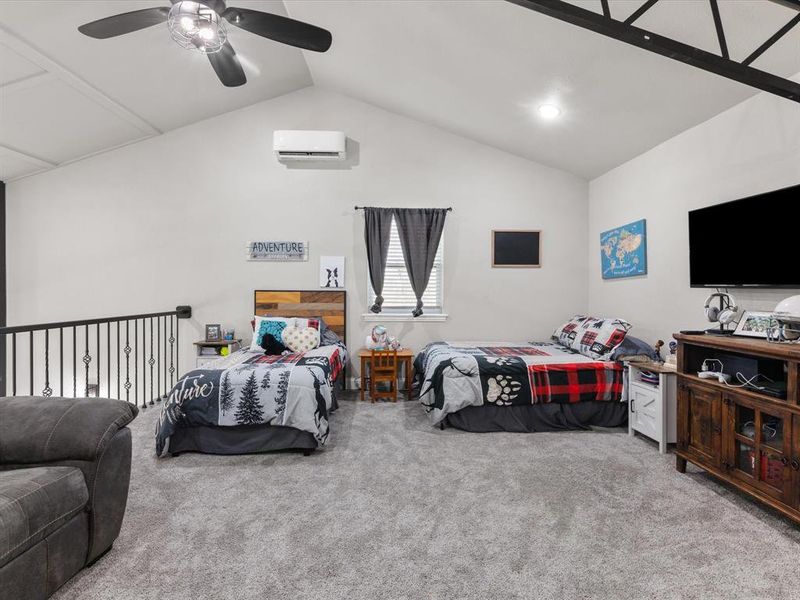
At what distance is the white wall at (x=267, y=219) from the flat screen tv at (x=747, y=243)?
74.4 inches

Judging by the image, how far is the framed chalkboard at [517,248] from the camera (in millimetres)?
4555

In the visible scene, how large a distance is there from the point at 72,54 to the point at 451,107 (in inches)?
124

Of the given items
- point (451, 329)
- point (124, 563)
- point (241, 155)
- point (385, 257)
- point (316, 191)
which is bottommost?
point (124, 563)

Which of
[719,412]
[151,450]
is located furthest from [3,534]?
[719,412]

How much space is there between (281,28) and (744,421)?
10.9 feet

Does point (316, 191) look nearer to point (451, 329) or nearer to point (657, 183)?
point (451, 329)

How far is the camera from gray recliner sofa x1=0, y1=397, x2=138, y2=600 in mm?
1233

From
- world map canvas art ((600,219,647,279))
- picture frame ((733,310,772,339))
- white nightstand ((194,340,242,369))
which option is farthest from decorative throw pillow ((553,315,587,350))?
white nightstand ((194,340,242,369))

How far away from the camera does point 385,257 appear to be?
14.5ft

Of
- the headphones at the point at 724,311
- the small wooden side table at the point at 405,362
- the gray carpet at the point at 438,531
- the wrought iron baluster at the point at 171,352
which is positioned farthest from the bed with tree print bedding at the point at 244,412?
the headphones at the point at 724,311

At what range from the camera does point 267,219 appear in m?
4.42

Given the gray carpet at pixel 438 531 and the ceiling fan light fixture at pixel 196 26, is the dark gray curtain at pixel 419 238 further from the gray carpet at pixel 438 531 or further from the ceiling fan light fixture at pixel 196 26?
the ceiling fan light fixture at pixel 196 26

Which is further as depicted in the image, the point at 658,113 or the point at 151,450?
the point at 658,113

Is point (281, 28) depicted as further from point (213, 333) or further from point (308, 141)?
point (213, 333)
